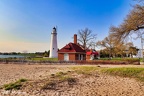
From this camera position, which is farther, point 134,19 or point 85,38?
point 85,38

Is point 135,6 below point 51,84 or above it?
above

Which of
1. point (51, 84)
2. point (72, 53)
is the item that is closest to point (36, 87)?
point (51, 84)

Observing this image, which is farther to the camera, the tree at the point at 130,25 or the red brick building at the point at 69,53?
the red brick building at the point at 69,53

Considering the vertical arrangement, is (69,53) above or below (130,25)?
below

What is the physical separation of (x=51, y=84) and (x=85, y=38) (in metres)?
35.0

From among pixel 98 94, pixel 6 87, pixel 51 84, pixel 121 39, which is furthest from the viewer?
pixel 121 39

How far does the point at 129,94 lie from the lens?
6.93 metres

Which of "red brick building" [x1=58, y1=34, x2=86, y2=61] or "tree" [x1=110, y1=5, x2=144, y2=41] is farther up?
"tree" [x1=110, y1=5, x2=144, y2=41]

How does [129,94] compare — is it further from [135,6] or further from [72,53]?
[72,53]

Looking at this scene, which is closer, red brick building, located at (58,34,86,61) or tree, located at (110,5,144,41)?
tree, located at (110,5,144,41)

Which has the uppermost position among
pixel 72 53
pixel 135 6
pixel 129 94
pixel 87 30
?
pixel 87 30

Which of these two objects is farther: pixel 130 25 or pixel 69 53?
pixel 69 53

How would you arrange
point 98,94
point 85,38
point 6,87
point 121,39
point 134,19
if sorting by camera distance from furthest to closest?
point 85,38 → point 121,39 → point 134,19 → point 6,87 → point 98,94

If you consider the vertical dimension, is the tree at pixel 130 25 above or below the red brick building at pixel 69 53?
above
